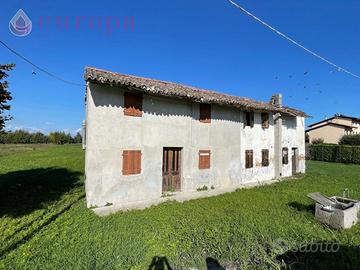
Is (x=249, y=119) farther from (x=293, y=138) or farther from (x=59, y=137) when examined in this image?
(x=59, y=137)

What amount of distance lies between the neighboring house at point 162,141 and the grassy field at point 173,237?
1670 mm

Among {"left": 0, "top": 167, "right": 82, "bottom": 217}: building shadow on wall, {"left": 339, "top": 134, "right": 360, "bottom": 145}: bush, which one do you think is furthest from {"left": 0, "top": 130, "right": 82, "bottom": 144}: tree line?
{"left": 339, "top": 134, "right": 360, "bottom": 145}: bush

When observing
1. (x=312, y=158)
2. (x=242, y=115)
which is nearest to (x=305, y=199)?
(x=242, y=115)

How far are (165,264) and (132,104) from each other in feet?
23.8

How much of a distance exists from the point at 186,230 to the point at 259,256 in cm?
226

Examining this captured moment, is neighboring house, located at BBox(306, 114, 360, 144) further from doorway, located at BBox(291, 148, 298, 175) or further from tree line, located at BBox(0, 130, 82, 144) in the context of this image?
tree line, located at BBox(0, 130, 82, 144)

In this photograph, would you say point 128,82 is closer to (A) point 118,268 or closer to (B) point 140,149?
(B) point 140,149

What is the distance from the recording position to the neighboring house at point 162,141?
34.1 feet

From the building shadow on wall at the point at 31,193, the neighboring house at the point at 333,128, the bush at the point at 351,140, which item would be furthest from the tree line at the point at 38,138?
the bush at the point at 351,140

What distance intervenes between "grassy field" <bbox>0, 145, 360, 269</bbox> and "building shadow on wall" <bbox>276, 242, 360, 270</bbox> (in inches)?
0.8

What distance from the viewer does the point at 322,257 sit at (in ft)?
19.8

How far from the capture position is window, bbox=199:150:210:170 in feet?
45.3

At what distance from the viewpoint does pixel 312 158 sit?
35.5m

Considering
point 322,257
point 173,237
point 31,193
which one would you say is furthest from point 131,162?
point 322,257
